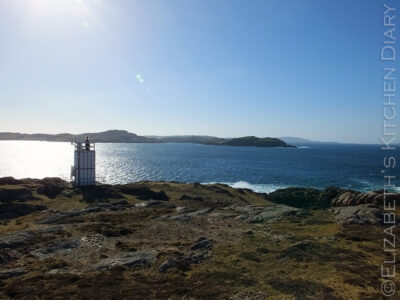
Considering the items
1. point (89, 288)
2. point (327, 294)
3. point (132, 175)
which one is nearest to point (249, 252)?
point (327, 294)

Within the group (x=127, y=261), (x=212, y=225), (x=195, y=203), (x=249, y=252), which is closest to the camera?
(x=127, y=261)

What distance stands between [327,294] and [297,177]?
9839 centimetres

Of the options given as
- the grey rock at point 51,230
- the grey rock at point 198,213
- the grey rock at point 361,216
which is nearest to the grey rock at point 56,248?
the grey rock at point 51,230

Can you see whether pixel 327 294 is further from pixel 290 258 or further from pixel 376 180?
pixel 376 180

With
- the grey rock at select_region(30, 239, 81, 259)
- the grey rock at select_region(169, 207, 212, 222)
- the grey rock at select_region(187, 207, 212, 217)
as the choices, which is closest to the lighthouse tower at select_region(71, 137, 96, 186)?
the grey rock at select_region(187, 207, 212, 217)

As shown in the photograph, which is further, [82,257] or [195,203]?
[195,203]

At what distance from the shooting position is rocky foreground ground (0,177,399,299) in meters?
18.1

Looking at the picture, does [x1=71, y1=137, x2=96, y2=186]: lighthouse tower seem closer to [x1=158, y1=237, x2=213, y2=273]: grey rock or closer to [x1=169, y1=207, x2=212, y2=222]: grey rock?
[x1=169, y1=207, x2=212, y2=222]: grey rock

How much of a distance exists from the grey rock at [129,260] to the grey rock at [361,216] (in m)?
22.9

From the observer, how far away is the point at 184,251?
2494 cm

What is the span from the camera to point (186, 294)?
17344 millimetres

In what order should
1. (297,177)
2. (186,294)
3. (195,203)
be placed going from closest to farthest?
(186,294) → (195,203) → (297,177)

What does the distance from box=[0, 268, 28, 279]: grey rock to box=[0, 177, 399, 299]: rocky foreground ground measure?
0.19ft

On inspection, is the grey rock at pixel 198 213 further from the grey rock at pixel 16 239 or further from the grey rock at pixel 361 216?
the grey rock at pixel 16 239
